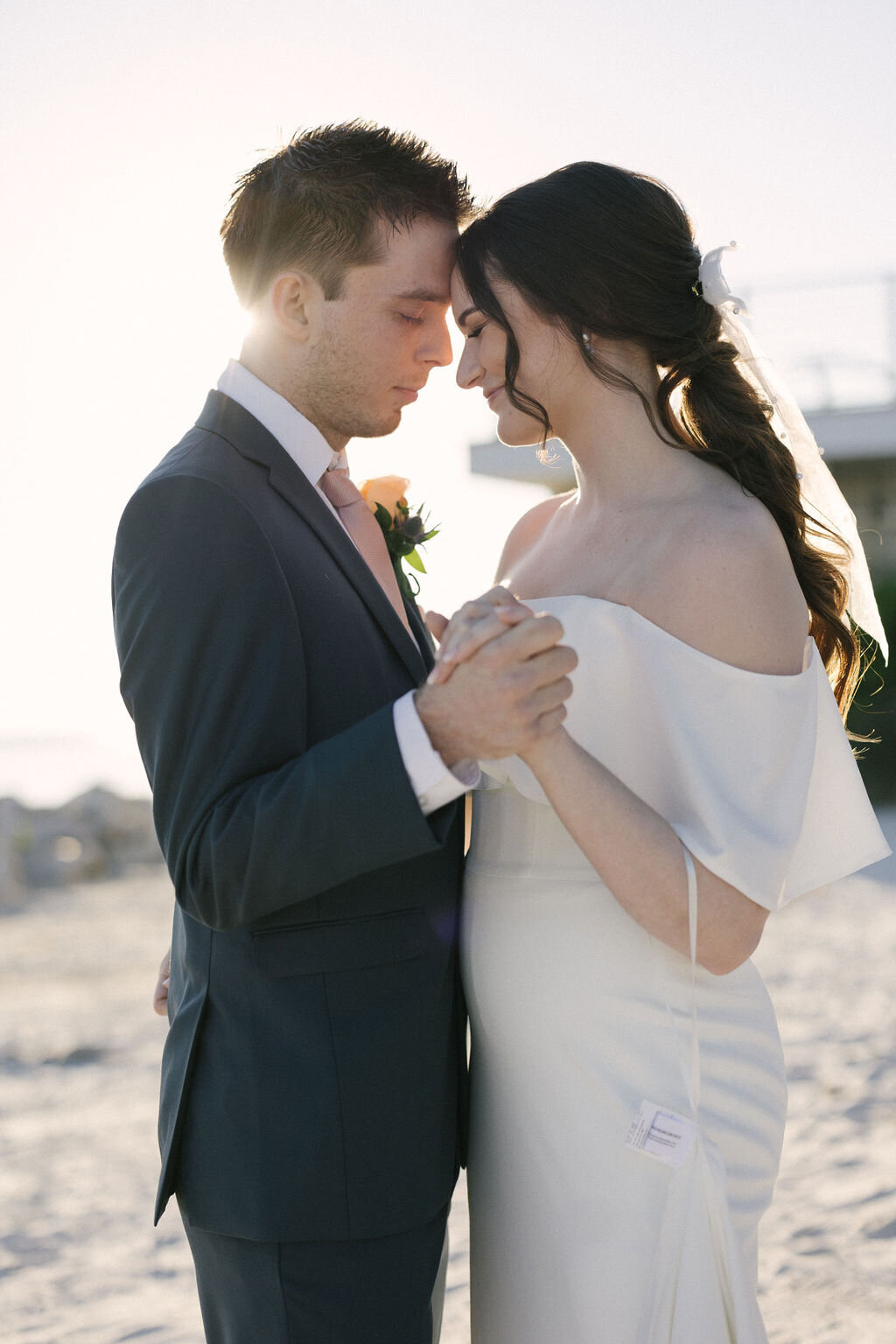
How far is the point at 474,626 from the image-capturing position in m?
2.03

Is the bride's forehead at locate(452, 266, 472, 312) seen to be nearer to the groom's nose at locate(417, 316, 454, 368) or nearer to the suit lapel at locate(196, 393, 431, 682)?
the groom's nose at locate(417, 316, 454, 368)

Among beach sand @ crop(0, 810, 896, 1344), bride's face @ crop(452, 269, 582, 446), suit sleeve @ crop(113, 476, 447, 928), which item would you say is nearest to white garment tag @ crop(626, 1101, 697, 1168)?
suit sleeve @ crop(113, 476, 447, 928)

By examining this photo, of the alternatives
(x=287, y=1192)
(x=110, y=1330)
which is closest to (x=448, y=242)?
(x=287, y=1192)

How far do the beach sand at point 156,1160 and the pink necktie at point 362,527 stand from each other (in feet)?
9.03

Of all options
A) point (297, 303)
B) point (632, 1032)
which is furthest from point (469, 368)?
point (632, 1032)

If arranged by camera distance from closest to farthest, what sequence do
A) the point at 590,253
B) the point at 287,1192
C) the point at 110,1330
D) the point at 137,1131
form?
the point at 287,1192, the point at 590,253, the point at 110,1330, the point at 137,1131

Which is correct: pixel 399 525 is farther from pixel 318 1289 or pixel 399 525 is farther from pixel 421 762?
pixel 318 1289

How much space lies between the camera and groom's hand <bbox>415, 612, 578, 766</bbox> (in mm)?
1985

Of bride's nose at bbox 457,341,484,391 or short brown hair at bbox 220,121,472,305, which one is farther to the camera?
bride's nose at bbox 457,341,484,391

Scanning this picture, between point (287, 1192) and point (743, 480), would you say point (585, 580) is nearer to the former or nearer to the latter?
point (743, 480)

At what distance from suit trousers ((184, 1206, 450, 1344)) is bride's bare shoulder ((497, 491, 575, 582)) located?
1.64 m

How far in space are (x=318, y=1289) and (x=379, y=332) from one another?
194 centimetres

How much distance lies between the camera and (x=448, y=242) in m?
2.93

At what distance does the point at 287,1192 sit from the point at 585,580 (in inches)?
53.1
